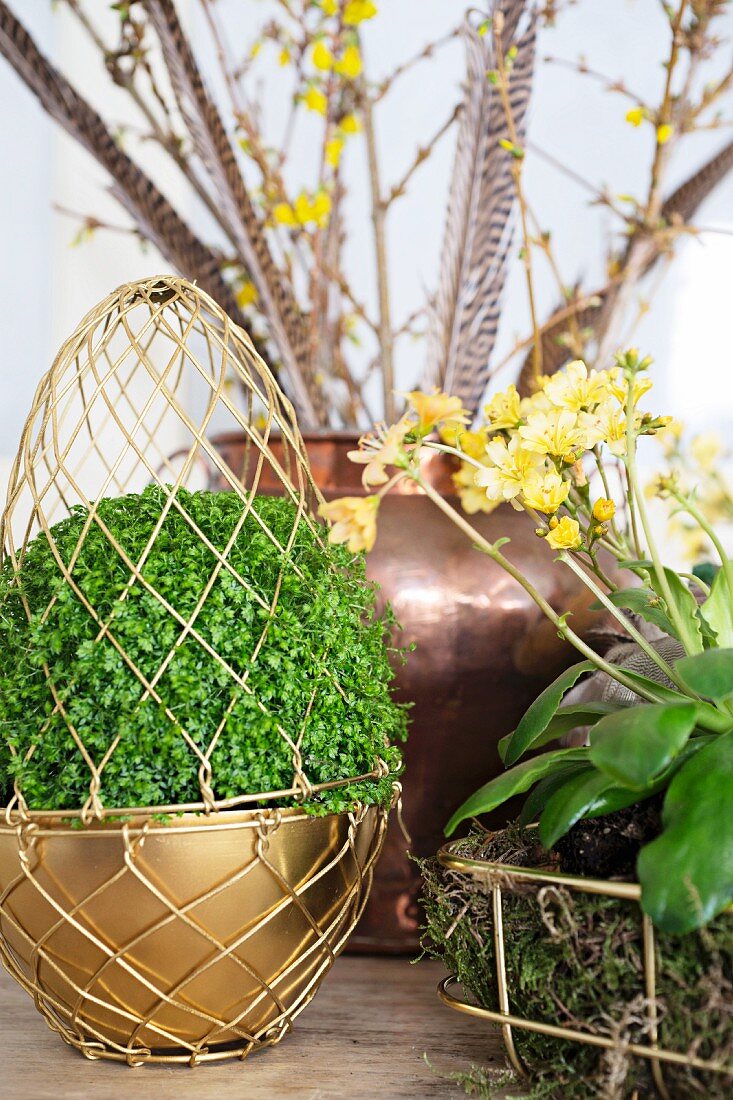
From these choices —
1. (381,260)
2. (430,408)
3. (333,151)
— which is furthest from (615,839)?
(333,151)

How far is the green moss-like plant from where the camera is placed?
0.50 m

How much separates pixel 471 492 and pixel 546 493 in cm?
14

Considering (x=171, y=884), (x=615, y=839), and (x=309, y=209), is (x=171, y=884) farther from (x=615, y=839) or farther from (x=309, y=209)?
(x=309, y=209)

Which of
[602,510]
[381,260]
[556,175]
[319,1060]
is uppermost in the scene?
[556,175]

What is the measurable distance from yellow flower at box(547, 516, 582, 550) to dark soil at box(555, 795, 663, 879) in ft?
0.51

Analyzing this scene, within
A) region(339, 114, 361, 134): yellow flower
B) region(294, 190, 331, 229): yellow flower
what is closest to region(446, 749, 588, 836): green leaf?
region(294, 190, 331, 229): yellow flower

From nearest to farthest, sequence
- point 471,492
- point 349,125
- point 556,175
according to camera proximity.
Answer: point 471,492, point 349,125, point 556,175

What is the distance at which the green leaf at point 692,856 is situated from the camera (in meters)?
0.42

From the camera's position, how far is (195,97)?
0.82m

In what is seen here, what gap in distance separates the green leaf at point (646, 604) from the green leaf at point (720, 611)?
3 cm

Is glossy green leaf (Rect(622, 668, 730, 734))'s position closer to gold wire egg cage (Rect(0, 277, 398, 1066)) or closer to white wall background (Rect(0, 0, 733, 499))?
gold wire egg cage (Rect(0, 277, 398, 1066))

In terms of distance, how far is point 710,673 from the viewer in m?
0.45

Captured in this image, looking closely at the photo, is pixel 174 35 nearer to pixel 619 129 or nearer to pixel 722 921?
pixel 722 921

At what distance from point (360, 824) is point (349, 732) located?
0.22 feet
